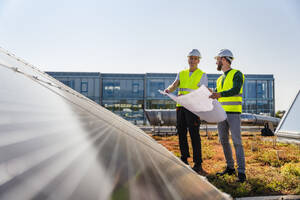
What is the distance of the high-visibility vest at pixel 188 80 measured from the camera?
13.8 ft

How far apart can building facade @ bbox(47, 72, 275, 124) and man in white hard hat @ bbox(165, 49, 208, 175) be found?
2750cm

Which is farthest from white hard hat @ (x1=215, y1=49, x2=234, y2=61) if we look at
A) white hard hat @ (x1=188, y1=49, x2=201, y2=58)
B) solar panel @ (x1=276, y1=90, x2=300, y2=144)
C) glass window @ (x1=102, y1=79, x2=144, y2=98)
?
glass window @ (x1=102, y1=79, x2=144, y2=98)

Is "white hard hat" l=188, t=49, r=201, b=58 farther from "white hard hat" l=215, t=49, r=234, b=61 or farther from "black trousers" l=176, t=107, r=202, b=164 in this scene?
"black trousers" l=176, t=107, r=202, b=164

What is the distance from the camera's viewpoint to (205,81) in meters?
4.20

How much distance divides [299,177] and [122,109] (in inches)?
1150

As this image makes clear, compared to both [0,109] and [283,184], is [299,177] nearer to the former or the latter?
[283,184]

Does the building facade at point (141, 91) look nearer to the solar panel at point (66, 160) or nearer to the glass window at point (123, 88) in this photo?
the glass window at point (123, 88)

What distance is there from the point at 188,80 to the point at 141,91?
28898 mm

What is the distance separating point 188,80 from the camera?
4301 millimetres

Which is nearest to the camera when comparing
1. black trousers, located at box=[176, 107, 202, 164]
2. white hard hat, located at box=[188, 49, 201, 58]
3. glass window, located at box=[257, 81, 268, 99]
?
black trousers, located at box=[176, 107, 202, 164]

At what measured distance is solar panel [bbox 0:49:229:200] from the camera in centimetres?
55

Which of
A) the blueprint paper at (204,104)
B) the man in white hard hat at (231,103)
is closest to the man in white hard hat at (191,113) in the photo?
the man in white hard hat at (231,103)

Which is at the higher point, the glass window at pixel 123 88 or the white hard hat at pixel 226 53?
the glass window at pixel 123 88

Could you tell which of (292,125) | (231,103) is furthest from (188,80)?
(292,125)
